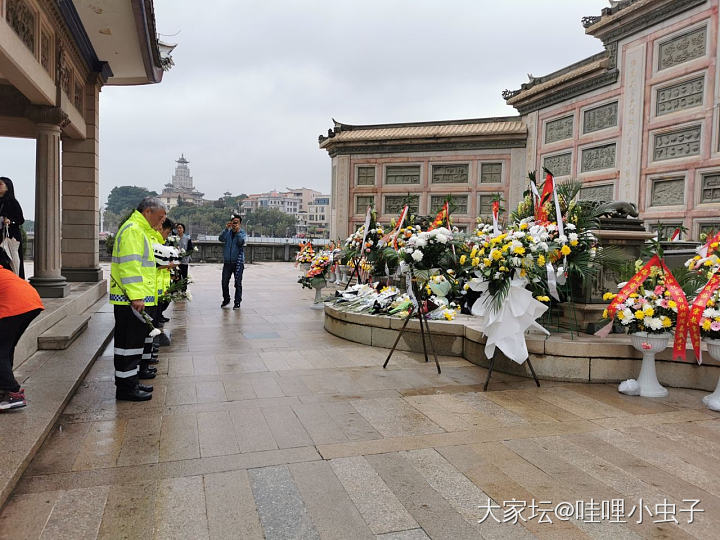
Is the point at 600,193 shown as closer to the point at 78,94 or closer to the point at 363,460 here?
the point at 78,94

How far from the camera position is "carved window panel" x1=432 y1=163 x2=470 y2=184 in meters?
20.8

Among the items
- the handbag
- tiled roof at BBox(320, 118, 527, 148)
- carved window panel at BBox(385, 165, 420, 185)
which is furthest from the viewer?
carved window panel at BBox(385, 165, 420, 185)

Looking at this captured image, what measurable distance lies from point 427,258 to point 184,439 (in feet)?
11.6

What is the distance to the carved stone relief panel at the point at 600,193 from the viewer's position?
661 inches

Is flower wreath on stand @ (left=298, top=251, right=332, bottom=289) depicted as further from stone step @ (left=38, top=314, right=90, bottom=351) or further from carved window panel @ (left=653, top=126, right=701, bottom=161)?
carved window panel @ (left=653, top=126, right=701, bottom=161)

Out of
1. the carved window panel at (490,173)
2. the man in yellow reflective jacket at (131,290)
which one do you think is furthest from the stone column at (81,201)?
the carved window panel at (490,173)

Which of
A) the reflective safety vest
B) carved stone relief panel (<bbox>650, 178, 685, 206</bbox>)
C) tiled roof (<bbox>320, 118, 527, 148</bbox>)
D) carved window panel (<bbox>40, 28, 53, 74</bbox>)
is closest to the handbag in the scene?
the reflective safety vest

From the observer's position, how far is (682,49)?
14523 millimetres

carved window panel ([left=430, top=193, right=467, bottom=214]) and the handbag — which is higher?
carved window panel ([left=430, top=193, right=467, bottom=214])

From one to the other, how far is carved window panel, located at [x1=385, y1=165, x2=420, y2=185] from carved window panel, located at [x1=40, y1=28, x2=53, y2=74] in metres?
14.5

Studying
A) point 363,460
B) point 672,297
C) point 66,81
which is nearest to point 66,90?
point 66,81

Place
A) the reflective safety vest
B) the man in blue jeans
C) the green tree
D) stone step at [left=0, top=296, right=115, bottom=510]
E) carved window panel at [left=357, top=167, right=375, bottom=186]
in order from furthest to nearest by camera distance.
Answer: the green tree, carved window panel at [left=357, top=167, right=375, bottom=186], the man in blue jeans, the reflective safety vest, stone step at [left=0, top=296, right=115, bottom=510]

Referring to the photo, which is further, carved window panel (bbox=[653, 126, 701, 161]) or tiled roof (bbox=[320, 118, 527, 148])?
tiled roof (bbox=[320, 118, 527, 148])

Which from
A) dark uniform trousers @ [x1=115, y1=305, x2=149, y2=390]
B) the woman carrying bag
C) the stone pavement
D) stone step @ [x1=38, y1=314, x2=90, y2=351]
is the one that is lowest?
the stone pavement
